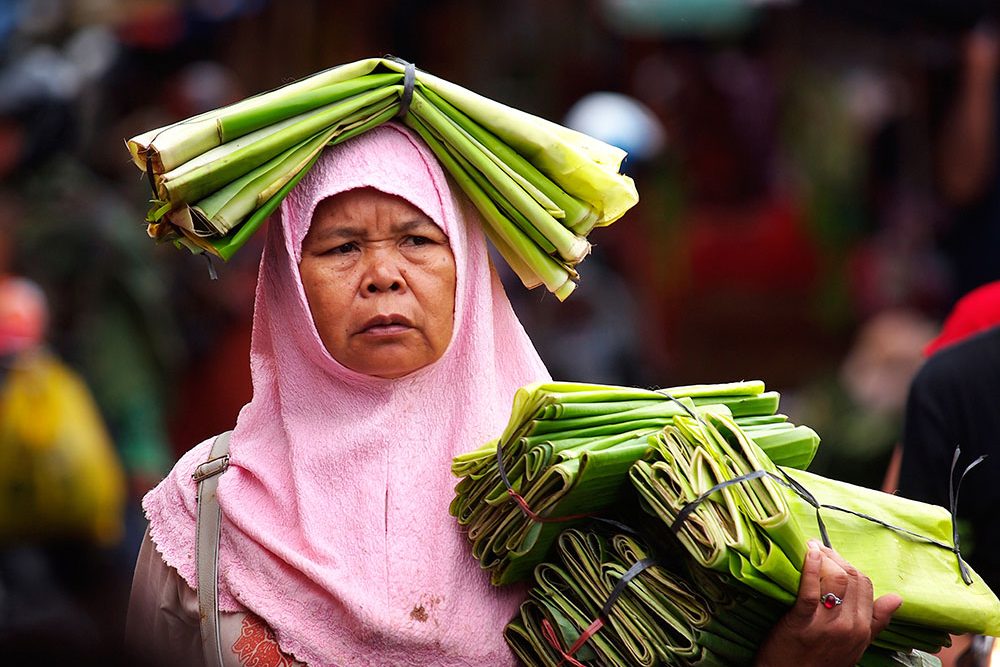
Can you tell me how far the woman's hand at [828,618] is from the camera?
10.1 feet

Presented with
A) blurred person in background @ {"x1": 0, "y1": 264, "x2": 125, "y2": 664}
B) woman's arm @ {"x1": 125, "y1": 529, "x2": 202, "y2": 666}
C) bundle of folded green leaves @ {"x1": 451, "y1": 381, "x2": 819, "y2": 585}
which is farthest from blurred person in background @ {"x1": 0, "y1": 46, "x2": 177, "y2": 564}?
bundle of folded green leaves @ {"x1": 451, "y1": 381, "x2": 819, "y2": 585}

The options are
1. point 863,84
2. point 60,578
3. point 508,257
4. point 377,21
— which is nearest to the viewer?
point 508,257

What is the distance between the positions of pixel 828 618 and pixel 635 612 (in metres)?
0.33

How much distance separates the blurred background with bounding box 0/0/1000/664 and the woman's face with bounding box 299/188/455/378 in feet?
8.94

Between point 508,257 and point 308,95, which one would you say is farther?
point 508,257

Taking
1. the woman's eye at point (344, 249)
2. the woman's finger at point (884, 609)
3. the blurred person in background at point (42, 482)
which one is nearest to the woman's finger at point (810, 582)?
the woman's finger at point (884, 609)

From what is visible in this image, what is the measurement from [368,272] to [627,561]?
2.37 ft

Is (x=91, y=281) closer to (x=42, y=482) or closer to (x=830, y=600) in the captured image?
(x=42, y=482)

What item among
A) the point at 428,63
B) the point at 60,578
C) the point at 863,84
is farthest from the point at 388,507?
the point at 863,84

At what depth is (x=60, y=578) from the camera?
6270mm

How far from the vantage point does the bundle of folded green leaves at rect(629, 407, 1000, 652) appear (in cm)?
304

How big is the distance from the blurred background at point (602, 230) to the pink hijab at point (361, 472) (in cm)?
254

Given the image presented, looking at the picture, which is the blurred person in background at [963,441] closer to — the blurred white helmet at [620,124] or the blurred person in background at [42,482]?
the blurred person in background at [42,482]

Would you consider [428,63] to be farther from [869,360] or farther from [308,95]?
[308,95]
